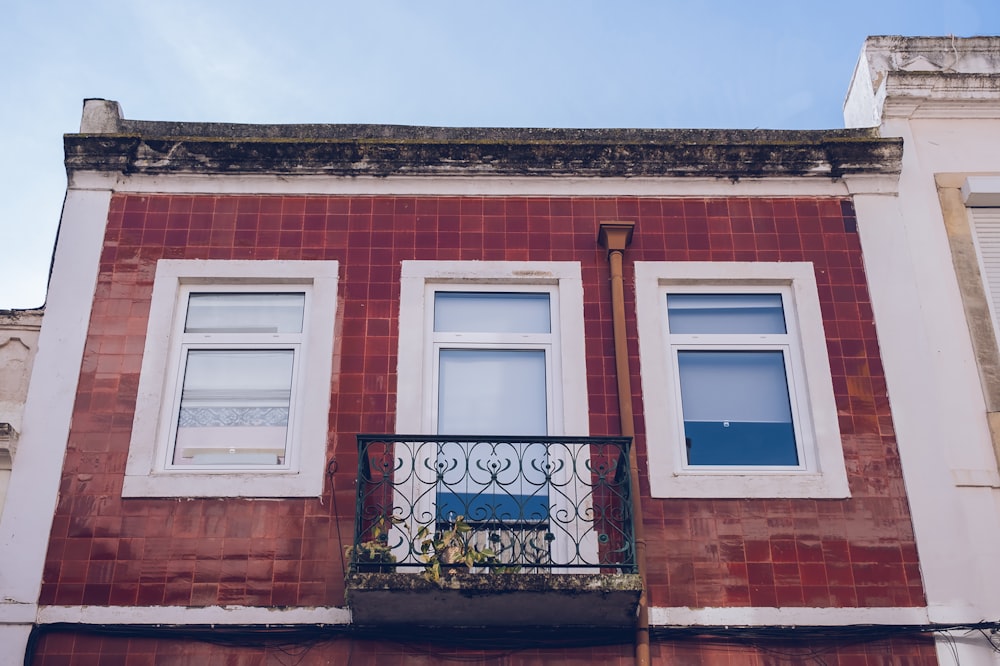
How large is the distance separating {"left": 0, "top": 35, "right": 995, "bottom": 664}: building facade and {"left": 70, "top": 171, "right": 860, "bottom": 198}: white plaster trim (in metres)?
0.02

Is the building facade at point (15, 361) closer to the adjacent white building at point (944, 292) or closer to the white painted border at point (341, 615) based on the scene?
the white painted border at point (341, 615)

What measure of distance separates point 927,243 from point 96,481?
670 centimetres

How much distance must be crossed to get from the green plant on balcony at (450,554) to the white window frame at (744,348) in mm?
1485

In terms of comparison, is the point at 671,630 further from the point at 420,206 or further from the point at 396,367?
the point at 420,206

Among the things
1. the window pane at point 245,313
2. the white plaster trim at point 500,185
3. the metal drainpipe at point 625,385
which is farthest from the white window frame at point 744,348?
the window pane at point 245,313

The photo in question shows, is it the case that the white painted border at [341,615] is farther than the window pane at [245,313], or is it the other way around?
the window pane at [245,313]

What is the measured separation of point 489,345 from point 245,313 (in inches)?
77.5

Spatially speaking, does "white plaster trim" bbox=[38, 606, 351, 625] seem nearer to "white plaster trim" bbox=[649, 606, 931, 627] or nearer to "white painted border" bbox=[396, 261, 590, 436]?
"white painted border" bbox=[396, 261, 590, 436]

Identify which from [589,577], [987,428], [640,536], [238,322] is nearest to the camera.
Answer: [589,577]

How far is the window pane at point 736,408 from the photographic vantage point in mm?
8039

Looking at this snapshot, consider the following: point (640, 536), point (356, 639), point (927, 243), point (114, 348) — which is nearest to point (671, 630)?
point (640, 536)

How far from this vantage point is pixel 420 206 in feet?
29.2

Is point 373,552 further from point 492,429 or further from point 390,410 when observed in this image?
point 492,429

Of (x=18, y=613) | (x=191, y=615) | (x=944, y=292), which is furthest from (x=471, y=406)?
(x=944, y=292)
